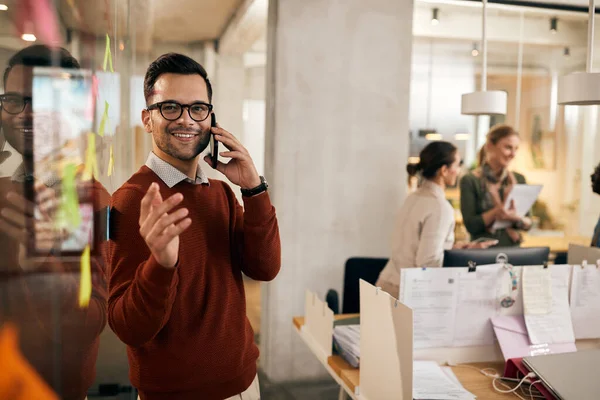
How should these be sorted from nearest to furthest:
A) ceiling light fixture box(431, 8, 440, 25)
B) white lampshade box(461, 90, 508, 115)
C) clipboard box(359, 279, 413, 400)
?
clipboard box(359, 279, 413, 400)
white lampshade box(461, 90, 508, 115)
ceiling light fixture box(431, 8, 440, 25)

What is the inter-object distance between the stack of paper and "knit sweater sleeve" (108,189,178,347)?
2.74 feet

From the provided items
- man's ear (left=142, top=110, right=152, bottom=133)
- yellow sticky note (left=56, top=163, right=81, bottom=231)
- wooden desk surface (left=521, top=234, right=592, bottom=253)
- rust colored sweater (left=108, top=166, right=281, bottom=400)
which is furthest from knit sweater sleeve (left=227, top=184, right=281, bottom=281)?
wooden desk surface (left=521, top=234, right=592, bottom=253)

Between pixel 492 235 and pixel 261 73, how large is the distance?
179 centimetres

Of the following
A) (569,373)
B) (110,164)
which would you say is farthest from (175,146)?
(569,373)

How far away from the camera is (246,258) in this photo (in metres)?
1.11

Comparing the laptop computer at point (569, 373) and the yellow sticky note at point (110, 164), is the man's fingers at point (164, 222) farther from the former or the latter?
the laptop computer at point (569, 373)

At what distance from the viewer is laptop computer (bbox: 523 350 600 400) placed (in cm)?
131

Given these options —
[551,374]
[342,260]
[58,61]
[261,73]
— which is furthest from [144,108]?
[342,260]

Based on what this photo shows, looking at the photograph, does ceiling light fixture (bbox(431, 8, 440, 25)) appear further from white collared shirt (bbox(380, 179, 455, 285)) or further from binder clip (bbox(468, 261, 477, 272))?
binder clip (bbox(468, 261, 477, 272))

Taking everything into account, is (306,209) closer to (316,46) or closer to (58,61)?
(316,46)

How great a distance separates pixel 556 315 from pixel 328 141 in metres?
1.47

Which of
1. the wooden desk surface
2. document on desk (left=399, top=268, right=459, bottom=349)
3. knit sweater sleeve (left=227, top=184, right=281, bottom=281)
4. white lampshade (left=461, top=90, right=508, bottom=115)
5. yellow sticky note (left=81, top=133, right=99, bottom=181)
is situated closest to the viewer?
yellow sticky note (left=81, top=133, right=99, bottom=181)

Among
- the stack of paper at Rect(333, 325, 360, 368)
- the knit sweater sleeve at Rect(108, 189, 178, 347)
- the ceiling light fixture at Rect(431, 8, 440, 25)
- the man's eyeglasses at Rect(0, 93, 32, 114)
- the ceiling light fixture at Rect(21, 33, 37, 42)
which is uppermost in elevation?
the ceiling light fixture at Rect(431, 8, 440, 25)

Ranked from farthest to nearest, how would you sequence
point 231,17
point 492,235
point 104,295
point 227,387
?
point 492,235, point 231,17, point 227,387, point 104,295
